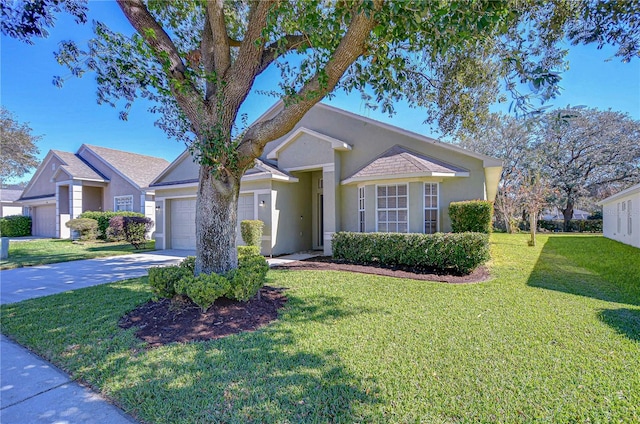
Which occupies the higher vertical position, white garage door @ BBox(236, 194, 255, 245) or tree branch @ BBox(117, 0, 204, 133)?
tree branch @ BBox(117, 0, 204, 133)

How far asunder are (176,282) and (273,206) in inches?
300

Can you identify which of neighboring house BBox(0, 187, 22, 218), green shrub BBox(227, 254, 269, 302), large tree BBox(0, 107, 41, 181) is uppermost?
large tree BBox(0, 107, 41, 181)

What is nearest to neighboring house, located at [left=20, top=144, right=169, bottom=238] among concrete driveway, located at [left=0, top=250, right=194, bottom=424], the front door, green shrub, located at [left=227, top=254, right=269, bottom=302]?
the front door

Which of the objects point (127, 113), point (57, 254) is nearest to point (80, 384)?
point (127, 113)

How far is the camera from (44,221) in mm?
25031

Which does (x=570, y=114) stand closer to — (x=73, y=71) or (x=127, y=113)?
(x=127, y=113)

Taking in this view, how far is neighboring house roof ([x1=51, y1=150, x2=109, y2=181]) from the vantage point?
2186cm

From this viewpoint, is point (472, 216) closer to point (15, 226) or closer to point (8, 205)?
point (15, 226)

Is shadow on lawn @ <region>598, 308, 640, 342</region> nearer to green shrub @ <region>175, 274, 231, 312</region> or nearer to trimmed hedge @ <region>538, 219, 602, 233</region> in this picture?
green shrub @ <region>175, 274, 231, 312</region>

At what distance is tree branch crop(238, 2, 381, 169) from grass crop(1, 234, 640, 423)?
3.24 metres

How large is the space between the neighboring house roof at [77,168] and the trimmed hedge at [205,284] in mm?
22040

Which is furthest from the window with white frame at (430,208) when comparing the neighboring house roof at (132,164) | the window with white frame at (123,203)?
the window with white frame at (123,203)

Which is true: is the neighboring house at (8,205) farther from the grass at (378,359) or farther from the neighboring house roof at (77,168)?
the grass at (378,359)

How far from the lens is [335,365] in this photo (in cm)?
369
